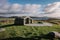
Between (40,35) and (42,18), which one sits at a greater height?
(42,18)

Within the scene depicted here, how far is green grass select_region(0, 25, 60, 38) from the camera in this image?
2.55 m

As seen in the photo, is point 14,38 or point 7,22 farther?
point 7,22

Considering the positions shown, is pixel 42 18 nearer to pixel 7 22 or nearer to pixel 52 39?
pixel 52 39

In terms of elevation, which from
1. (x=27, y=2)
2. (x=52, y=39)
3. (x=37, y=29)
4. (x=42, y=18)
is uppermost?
(x=27, y=2)

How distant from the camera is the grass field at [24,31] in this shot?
8.38ft

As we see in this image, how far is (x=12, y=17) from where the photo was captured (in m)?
2.72

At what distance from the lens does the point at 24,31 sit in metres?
2.60

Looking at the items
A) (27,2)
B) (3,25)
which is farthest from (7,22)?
(27,2)

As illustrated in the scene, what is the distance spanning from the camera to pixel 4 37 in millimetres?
2541

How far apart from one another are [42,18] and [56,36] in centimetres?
47

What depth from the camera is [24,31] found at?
260 cm

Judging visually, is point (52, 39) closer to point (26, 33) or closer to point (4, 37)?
point (26, 33)

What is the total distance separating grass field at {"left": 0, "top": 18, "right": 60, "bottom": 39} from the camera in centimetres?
255

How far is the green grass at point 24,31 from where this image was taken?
2.55 m
